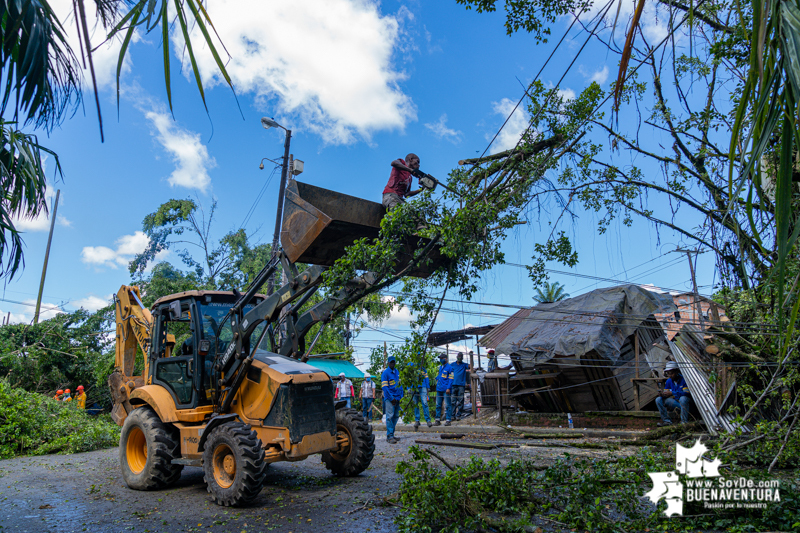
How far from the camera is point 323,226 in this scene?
574cm

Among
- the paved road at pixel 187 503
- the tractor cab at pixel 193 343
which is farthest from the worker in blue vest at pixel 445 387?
the tractor cab at pixel 193 343

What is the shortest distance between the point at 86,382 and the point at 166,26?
65.1 ft

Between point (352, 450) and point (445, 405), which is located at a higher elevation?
point (445, 405)

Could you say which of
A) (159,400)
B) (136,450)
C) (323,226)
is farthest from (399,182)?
(136,450)

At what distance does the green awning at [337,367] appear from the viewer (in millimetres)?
21647

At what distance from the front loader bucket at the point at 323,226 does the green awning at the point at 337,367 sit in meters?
15.7

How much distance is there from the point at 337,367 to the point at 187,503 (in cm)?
1652

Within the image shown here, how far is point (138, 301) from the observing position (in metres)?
8.59

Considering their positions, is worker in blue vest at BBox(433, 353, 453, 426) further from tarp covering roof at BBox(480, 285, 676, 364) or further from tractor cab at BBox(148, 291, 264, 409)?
tractor cab at BBox(148, 291, 264, 409)

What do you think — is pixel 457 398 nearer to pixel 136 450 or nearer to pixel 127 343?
pixel 127 343

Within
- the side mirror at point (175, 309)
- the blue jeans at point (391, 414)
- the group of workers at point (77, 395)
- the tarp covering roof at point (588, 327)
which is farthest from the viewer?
the group of workers at point (77, 395)

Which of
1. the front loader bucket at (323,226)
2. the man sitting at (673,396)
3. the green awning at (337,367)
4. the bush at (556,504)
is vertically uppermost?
the front loader bucket at (323,226)

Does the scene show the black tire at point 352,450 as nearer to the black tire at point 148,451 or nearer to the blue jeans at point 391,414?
the black tire at point 148,451

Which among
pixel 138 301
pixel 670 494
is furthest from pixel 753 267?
pixel 138 301
